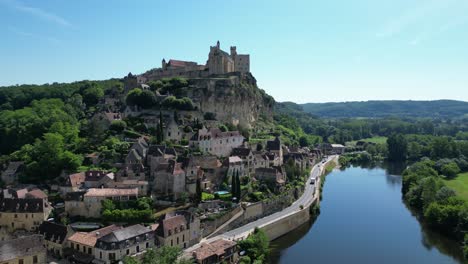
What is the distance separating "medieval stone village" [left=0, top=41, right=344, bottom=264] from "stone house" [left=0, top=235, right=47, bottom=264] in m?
0.08

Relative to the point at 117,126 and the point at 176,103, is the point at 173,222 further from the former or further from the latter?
the point at 176,103

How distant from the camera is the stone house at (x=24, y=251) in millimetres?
30531

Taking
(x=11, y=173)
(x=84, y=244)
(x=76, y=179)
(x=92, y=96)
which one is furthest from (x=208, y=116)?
(x=84, y=244)

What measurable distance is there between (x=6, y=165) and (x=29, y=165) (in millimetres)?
4653

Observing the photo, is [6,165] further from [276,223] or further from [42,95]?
[42,95]

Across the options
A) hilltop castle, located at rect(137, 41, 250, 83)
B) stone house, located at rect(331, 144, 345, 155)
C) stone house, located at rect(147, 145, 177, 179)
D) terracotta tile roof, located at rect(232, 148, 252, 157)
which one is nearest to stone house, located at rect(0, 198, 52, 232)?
stone house, located at rect(147, 145, 177, 179)

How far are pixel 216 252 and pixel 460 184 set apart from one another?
176ft

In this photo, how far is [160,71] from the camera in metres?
92.0

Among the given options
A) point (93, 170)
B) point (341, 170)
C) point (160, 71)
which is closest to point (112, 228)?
point (93, 170)

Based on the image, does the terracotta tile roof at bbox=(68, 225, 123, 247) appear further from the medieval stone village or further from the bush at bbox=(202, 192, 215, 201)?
the bush at bbox=(202, 192, 215, 201)

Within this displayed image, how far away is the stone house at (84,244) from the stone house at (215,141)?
75.9 ft

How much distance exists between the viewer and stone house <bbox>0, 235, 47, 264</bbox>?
3053cm

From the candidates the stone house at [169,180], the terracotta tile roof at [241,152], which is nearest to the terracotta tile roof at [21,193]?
the stone house at [169,180]

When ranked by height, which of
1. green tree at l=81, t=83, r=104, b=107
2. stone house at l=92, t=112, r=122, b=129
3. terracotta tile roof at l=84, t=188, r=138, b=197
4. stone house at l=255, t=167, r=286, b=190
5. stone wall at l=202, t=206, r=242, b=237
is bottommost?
stone wall at l=202, t=206, r=242, b=237
